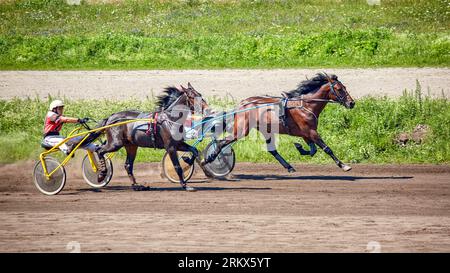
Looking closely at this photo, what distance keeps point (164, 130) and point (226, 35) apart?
14.3m

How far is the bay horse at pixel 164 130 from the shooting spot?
1458cm

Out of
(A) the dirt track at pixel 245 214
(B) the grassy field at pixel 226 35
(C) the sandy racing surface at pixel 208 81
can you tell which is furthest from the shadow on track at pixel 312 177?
(B) the grassy field at pixel 226 35

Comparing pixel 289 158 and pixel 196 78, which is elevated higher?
pixel 196 78

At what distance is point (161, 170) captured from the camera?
16000 millimetres

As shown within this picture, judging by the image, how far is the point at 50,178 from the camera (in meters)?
14.6

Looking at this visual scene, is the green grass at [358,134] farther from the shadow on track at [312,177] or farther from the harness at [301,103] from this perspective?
the harness at [301,103]

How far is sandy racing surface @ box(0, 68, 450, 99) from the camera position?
73.3 feet

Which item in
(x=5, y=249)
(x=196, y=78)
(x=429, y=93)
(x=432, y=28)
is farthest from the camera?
(x=432, y=28)

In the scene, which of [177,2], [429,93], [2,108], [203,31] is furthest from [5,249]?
[177,2]

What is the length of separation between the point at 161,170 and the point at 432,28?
15.0 metres

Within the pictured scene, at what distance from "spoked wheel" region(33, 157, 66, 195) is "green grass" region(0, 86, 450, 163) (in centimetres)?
340

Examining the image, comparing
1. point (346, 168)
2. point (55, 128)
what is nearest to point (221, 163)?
point (346, 168)

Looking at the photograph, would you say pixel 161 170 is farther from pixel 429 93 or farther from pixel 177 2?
pixel 177 2

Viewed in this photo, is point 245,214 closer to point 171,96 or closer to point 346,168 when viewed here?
point 171,96
